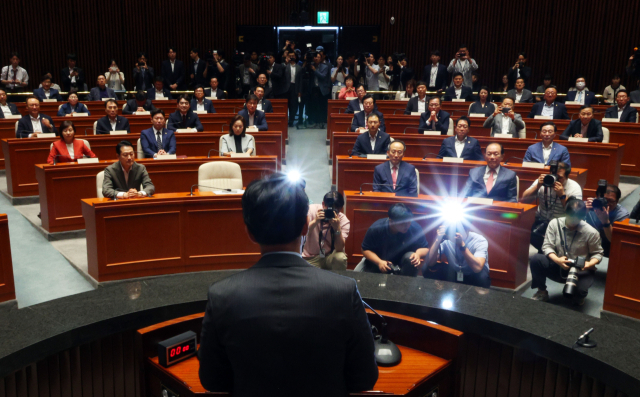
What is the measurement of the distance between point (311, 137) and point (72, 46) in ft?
22.7

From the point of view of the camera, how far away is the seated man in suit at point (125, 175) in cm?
536

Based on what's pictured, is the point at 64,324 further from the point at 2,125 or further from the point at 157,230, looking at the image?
the point at 2,125

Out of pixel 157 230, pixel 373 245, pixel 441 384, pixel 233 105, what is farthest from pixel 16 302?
pixel 233 105

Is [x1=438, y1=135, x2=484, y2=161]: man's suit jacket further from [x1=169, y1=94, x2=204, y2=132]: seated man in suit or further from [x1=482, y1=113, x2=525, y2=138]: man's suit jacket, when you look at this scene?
[x1=169, y1=94, x2=204, y2=132]: seated man in suit

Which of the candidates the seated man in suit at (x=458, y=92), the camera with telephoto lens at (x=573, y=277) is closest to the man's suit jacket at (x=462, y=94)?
the seated man in suit at (x=458, y=92)

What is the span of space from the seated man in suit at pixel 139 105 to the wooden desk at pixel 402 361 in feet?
25.2

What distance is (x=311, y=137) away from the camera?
1084cm

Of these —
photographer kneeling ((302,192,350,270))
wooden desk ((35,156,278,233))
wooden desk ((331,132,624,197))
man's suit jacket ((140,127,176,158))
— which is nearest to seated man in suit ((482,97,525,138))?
wooden desk ((331,132,624,197))

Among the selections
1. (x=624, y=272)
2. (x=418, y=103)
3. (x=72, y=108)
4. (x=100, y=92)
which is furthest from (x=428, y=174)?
(x=100, y=92)

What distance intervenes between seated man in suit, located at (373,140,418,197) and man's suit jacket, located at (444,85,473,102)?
15.2 ft

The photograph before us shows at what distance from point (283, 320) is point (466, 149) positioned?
602 cm

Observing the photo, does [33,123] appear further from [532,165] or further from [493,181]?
[532,165]

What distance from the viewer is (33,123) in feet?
26.1

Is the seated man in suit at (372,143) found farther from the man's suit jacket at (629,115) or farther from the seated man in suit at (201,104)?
the man's suit jacket at (629,115)
